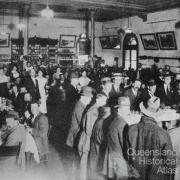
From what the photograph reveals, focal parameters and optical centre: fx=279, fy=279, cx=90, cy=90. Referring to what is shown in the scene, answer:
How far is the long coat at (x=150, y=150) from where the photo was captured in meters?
3.19

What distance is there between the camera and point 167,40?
1217 cm

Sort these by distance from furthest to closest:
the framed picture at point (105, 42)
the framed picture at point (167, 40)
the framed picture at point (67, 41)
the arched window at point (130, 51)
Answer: the framed picture at point (105, 42) → the framed picture at point (67, 41) → the arched window at point (130, 51) → the framed picture at point (167, 40)

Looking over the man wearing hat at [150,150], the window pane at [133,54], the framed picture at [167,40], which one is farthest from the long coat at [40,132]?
the window pane at [133,54]

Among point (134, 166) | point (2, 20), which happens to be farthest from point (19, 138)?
point (2, 20)

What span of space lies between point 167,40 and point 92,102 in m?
8.35

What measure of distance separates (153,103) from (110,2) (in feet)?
27.0

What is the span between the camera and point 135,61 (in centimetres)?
1469

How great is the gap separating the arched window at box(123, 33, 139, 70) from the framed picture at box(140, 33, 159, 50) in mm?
683

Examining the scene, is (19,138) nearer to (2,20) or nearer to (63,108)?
(63,108)

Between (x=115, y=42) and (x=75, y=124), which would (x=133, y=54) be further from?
(x=75, y=124)

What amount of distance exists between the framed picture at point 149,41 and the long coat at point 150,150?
10189mm

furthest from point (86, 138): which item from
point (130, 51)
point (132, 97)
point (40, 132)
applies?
point (130, 51)

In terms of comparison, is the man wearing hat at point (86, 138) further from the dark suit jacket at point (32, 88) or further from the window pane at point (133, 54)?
the window pane at point (133, 54)

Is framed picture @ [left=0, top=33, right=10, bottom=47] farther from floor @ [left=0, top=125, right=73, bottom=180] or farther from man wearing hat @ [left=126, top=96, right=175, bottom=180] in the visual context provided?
man wearing hat @ [left=126, top=96, right=175, bottom=180]
